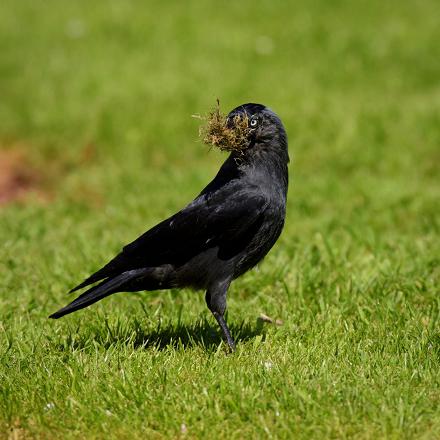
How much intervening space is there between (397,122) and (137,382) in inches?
279

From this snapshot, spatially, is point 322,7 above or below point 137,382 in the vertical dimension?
above

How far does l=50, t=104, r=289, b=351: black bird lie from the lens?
4.42 m

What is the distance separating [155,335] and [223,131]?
4.41ft

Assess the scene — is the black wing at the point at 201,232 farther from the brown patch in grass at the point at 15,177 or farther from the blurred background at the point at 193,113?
the brown patch in grass at the point at 15,177

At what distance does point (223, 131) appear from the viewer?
4297 mm

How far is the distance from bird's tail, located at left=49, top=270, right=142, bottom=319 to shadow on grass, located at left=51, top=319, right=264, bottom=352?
0.69 ft

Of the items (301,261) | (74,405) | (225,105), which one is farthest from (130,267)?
(225,105)

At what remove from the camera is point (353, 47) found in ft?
40.5

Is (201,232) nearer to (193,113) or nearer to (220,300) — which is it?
(220,300)

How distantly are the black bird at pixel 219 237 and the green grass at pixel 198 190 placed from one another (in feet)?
1.13

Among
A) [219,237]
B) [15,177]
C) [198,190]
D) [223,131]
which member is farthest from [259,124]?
[15,177]

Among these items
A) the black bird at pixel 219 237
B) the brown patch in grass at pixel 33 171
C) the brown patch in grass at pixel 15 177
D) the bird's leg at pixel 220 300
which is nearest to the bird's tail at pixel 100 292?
the black bird at pixel 219 237

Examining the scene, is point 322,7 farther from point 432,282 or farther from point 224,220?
point 224,220

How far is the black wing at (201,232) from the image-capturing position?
439 centimetres
